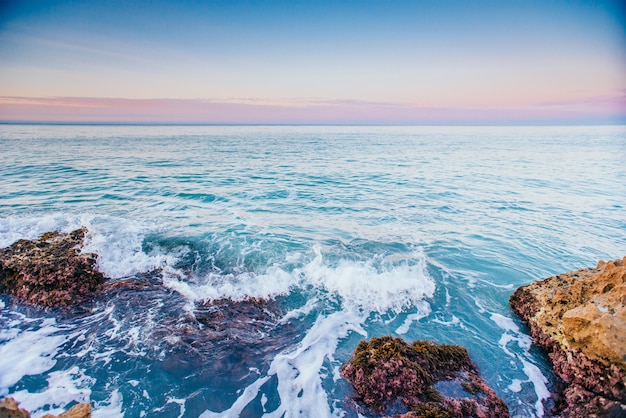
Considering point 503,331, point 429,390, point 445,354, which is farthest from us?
point 503,331

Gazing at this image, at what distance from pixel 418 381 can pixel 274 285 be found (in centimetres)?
440

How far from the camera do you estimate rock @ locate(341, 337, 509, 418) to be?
4496 millimetres

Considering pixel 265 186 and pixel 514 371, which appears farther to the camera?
pixel 265 186

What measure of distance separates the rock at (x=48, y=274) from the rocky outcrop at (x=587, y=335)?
9993mm

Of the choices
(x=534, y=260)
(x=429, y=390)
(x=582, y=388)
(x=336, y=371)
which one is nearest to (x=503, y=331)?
(x=582, y=388)

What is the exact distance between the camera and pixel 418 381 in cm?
482

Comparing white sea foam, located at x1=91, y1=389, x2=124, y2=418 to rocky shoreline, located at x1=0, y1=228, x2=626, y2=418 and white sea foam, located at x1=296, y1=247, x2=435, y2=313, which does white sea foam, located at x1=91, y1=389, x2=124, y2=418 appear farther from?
white sea foam, located at x1=296, y1=247, x2=435, y2=313

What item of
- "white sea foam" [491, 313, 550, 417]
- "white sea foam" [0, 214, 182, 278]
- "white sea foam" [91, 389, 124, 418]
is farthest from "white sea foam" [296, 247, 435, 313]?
"white sea foam" [91, 389, 124, 418]

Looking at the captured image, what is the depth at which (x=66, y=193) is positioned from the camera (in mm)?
15953

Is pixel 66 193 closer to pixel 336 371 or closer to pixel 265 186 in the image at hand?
pixel 265 186

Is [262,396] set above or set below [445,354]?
below

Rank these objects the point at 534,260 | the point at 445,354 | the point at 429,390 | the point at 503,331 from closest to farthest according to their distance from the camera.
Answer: the point at 429,390 < the point at 445,354 < the point at 503,331 < the point at 534,260

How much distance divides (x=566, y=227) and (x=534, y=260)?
15.0 feet

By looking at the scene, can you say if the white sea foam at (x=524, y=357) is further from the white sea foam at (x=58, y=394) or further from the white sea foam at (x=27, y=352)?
the white sea foam at (x=27, y=352)
